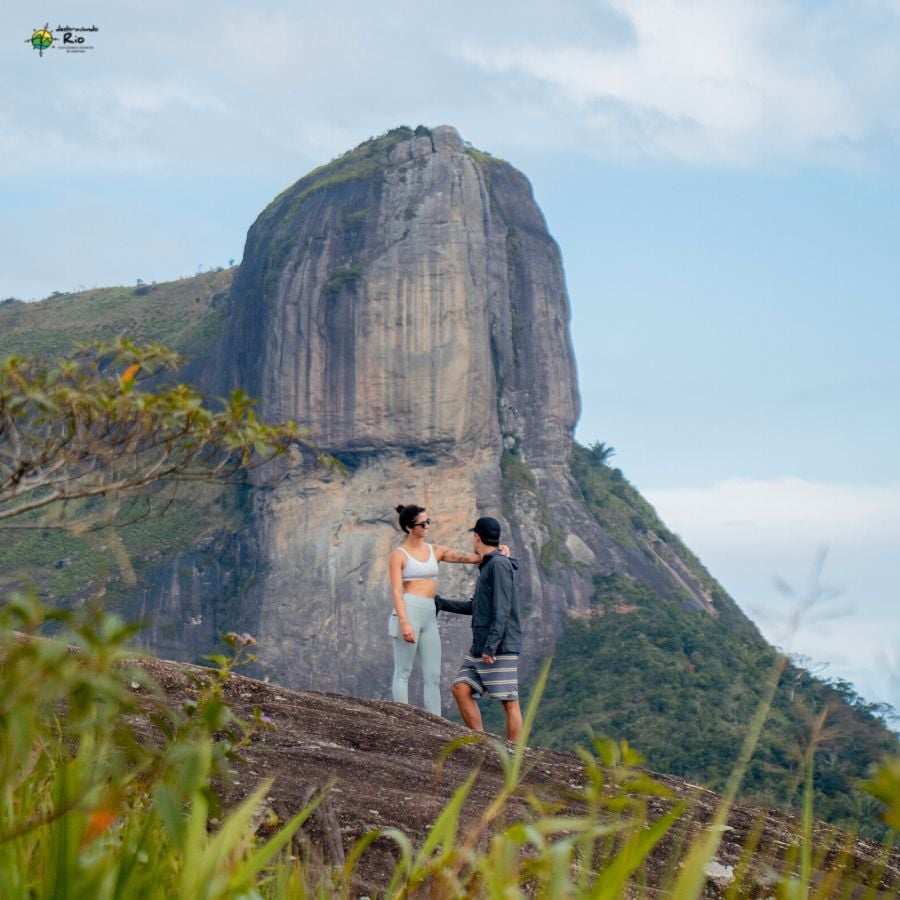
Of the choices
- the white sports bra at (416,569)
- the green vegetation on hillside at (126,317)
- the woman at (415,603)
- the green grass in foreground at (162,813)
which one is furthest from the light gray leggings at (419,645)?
the green vegetation on hillside at (126,317)

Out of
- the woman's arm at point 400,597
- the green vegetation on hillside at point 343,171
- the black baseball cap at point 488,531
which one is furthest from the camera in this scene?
the green vegetation on hillside at point 343,171

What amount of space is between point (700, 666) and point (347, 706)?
42.1m

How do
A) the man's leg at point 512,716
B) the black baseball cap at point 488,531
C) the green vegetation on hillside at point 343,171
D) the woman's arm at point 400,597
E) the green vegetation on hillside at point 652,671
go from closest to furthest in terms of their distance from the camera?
1. the man's leg at point 512,716
2. the black baseball cap at point 488,531
3. the woman's arm at point 400,597
4. the green vegetation on hillside at point 652,671
5. the green vegetation on hillside at point 343,171

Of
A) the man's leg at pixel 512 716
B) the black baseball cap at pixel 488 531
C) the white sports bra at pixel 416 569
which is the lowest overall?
the man's leg at pixel 512 716

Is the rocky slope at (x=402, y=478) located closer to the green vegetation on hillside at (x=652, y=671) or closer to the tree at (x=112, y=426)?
the green vegetation on hillside at (x=652, y=671)

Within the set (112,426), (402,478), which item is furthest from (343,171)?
(112,426)

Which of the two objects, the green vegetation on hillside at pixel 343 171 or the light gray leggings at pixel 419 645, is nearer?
the light gray leggings at pixel 419 645

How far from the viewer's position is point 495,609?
315 inches

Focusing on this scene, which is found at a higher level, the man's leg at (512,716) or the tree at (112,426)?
the tree at (112,426)

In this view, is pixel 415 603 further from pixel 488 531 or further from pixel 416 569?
pixel 488 531

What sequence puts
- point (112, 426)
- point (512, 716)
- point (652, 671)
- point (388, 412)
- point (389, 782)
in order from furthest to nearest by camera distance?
point (388, 412), point (652, 671), point (512, 716), point (112, 426), point (389, 782)

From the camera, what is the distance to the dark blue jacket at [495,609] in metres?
7.98

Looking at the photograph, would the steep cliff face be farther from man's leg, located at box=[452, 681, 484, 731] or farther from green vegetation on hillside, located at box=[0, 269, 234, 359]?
man's leg, located at box=[452, 681, 484, 731]

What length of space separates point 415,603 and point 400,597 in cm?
26
